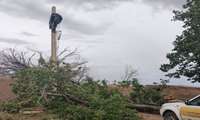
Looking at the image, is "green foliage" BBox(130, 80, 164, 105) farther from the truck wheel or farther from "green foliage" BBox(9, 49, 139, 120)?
the truck wheel

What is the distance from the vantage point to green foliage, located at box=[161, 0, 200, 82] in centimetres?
1956

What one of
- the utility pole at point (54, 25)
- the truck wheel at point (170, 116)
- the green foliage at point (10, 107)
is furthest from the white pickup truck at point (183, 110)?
the utility pole at point (54, 25)

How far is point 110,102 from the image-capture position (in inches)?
582

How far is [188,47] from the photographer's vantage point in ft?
64.4

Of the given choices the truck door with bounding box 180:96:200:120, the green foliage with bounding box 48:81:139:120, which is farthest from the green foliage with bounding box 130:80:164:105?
the truck door with bounding box 180:96:200:120

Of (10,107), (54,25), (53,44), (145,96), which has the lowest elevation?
(10,107)

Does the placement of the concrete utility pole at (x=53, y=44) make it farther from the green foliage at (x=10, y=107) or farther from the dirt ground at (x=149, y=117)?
the dirt ground at (x=149, y=117)

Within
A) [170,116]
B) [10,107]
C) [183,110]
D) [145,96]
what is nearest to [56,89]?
[10,107]

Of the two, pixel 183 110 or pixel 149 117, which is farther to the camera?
pixel 149 117

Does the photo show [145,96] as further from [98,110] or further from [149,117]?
[98,110]

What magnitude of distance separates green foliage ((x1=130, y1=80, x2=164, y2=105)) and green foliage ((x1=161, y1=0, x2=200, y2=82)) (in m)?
2.21

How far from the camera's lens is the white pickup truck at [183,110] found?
12.6 metres

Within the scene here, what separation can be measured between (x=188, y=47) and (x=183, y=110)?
6.99 m

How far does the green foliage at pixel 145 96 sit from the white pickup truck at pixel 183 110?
4.40m
